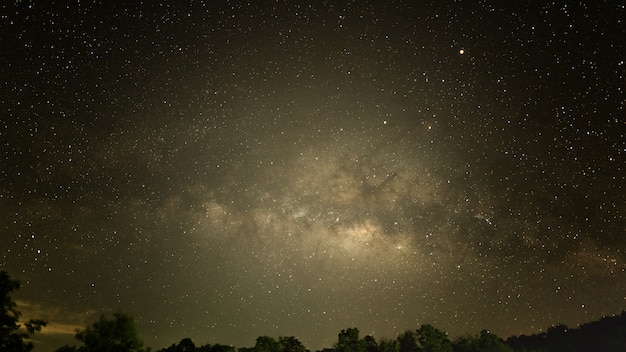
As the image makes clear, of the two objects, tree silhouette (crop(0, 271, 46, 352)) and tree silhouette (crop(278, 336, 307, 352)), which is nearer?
tree silhouette (crop(0, 271, 46, 352))

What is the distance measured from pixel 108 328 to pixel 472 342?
55.5 meters

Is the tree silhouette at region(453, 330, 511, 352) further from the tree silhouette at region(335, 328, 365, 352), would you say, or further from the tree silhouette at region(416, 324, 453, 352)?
the tree silhouette at region(335, 328, 365, 352)

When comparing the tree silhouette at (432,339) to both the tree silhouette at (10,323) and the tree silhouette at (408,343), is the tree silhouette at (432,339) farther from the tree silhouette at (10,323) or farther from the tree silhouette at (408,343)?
the tree silhouette at (10,323)

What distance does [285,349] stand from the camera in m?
42.2

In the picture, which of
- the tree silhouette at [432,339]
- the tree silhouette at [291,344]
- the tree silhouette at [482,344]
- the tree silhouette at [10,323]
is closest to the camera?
the tree silhouette at [10,323]

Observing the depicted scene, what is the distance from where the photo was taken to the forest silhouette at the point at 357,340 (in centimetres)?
1183

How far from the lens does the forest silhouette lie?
466 inches

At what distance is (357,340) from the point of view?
4619 centimetres

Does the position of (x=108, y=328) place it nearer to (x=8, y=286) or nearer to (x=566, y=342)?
(x=8, y=286)

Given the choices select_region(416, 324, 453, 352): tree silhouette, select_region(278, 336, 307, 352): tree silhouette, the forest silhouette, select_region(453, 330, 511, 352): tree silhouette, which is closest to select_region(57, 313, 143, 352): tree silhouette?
the forest silhouette

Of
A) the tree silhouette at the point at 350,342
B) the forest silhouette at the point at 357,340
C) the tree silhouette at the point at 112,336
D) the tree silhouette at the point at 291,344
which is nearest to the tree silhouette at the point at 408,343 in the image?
the forest silhouette at the point at 357,340

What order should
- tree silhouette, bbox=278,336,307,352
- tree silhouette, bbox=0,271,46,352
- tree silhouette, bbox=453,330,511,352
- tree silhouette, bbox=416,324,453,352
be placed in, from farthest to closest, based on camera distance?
1. tree silhouette, bbox=453,330,511,352
2. tree silhouette, bbox=416,324,453,352
3. tree silhouette, bbox=278,336,307,352
4. tree silhouette, bbox=0,271,46,352

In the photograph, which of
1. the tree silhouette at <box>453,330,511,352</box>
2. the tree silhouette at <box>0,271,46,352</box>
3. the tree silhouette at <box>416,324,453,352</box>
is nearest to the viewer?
the tree silhouette at <box>0,271,46,352</box>

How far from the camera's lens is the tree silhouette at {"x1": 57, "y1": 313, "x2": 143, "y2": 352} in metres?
15.9
